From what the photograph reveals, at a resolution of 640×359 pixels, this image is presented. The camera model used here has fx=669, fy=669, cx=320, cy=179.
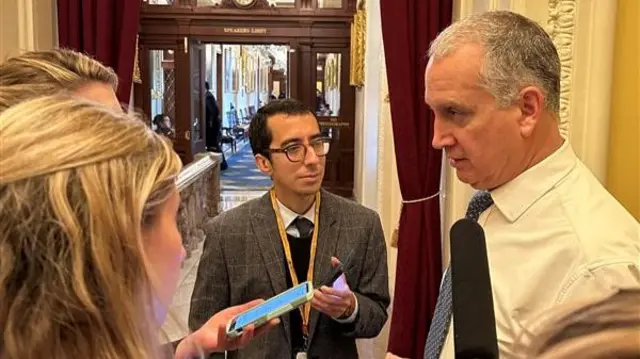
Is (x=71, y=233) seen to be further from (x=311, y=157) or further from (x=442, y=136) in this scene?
(x=311, y=157)

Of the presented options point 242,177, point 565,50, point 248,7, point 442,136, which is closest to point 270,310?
point 442,136

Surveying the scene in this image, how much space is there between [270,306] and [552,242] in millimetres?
650

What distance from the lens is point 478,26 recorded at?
1.71 metres

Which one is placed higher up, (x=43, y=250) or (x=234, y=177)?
(x=43, y=250)

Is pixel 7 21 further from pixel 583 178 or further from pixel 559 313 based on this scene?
pixel 559 313

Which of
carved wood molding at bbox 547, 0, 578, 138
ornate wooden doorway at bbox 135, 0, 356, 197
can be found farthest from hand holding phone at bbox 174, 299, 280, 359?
ornate wooden doorway at bbox 135, 0, 356, 197

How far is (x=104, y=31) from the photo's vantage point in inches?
130

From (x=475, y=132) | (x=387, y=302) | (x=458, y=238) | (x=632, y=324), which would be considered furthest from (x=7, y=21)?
(x=632, y=324)

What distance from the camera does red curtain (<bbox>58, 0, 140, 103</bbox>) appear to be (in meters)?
3.30

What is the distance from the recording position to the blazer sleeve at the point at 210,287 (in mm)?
2105

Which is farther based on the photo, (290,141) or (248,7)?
(248,7)

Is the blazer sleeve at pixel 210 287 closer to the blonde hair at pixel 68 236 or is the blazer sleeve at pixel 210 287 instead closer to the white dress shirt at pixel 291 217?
the white dress shirt at pixel 291 217

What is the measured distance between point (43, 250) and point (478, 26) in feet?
4.18

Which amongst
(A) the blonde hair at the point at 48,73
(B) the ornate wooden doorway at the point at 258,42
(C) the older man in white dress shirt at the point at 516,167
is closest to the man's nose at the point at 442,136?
(C) the older man in white dress shirt at the point at 516,167
